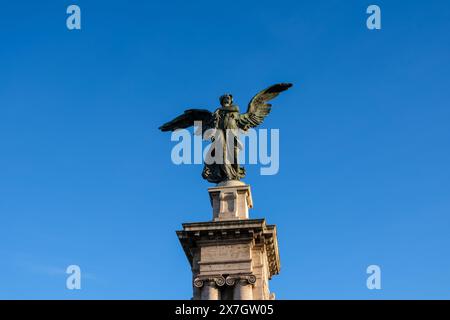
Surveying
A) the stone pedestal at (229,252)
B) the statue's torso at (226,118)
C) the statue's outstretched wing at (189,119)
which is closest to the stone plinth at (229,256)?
the stone pedestal at (229,252)

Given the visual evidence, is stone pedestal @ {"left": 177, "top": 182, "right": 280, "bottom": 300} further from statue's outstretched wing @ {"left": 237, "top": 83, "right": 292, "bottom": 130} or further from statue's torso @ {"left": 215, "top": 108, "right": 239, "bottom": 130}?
statue's outstretched wing @ {"left": 237, "top": 83, "right": 292, "bottom": 130}

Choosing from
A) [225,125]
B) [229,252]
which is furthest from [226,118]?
[229,252]

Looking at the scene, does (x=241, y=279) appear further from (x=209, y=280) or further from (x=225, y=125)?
(x=225, y=125)

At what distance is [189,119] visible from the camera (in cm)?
3691

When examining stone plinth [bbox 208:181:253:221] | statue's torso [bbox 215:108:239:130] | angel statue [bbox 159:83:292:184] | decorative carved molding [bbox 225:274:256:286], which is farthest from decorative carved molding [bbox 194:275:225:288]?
statue's torso [bbox 215:108:239:130]

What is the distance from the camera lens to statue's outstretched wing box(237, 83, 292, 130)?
36.0 metres

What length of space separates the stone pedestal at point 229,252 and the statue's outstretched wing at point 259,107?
4.10 metres

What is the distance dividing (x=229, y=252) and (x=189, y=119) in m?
7.77

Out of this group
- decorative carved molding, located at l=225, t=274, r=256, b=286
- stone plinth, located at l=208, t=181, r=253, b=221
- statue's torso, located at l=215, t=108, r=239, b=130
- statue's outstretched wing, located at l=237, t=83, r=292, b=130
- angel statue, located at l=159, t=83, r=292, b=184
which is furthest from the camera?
statue's outstretched wing, located at l=237, t=83, r=292, b=130

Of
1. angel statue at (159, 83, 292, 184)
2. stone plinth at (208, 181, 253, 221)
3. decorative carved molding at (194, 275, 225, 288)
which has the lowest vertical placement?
decorative carved molding at (194, 275, 225, 288)

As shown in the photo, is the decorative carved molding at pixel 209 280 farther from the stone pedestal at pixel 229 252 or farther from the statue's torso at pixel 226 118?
the statue's torso at pixel 226 118

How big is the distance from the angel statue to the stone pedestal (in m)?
1.72

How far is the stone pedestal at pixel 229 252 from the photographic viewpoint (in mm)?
31750
